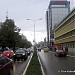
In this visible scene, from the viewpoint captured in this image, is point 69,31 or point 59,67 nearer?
point 59,67

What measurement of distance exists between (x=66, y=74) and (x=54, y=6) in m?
164

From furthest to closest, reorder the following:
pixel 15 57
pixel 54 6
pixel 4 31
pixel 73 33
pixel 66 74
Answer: pixel 54 6 → pixel 4 31 → pixel 73 33 → pixel 15 57 → pixel 66 74

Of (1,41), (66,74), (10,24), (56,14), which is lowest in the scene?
(66,74)

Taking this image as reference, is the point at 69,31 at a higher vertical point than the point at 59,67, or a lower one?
higher

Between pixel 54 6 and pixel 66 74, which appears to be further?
pixel 54 6

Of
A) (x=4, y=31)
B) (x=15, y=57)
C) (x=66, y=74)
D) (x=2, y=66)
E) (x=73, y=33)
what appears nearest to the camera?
(x=2, y=66)

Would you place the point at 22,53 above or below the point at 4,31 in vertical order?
below

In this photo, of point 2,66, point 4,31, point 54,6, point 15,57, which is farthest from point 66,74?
point 54,6

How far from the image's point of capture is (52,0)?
603ft

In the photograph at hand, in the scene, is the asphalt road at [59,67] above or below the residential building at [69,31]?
below

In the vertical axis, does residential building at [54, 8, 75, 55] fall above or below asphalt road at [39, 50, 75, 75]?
above

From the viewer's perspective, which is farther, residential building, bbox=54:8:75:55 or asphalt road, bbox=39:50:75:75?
residential building, bbox=54:8:75:55

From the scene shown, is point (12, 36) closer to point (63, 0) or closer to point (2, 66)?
point (2, 66)

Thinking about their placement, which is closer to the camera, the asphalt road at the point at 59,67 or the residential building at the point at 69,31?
the asphalt road at the point at 59,67
